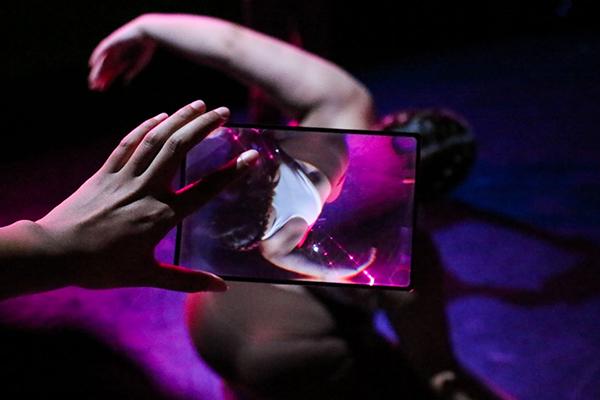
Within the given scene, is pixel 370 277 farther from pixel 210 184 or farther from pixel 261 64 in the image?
pixel 261 64

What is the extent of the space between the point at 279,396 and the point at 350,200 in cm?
49

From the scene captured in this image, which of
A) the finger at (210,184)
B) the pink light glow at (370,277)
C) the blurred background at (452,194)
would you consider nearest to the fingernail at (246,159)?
the finger at (210,184)

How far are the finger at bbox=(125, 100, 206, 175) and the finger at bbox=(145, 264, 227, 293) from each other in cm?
8

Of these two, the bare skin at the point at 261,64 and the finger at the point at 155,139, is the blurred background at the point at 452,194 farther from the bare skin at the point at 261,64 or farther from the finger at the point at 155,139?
the finger at the point at 155,139

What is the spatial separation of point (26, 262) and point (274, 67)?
0.45 m

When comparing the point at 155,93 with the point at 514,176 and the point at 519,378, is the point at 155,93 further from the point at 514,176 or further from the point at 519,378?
the point at 519,378

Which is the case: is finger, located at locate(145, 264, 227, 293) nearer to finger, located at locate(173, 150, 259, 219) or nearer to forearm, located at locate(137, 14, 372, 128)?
finger, located at locate(173, 150, 259, 219)

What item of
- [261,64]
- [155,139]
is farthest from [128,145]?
[261,64]

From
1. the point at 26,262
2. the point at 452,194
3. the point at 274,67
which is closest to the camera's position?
the point at 26,262

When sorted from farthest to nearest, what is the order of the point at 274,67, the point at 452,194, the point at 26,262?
the point at 452,194 → the point at 274,67 → the point at 26,262

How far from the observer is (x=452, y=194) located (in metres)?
1.53


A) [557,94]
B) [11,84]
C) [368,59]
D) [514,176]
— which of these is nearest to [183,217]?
[514,176]

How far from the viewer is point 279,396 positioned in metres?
0.96

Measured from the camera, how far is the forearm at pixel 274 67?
83cm
